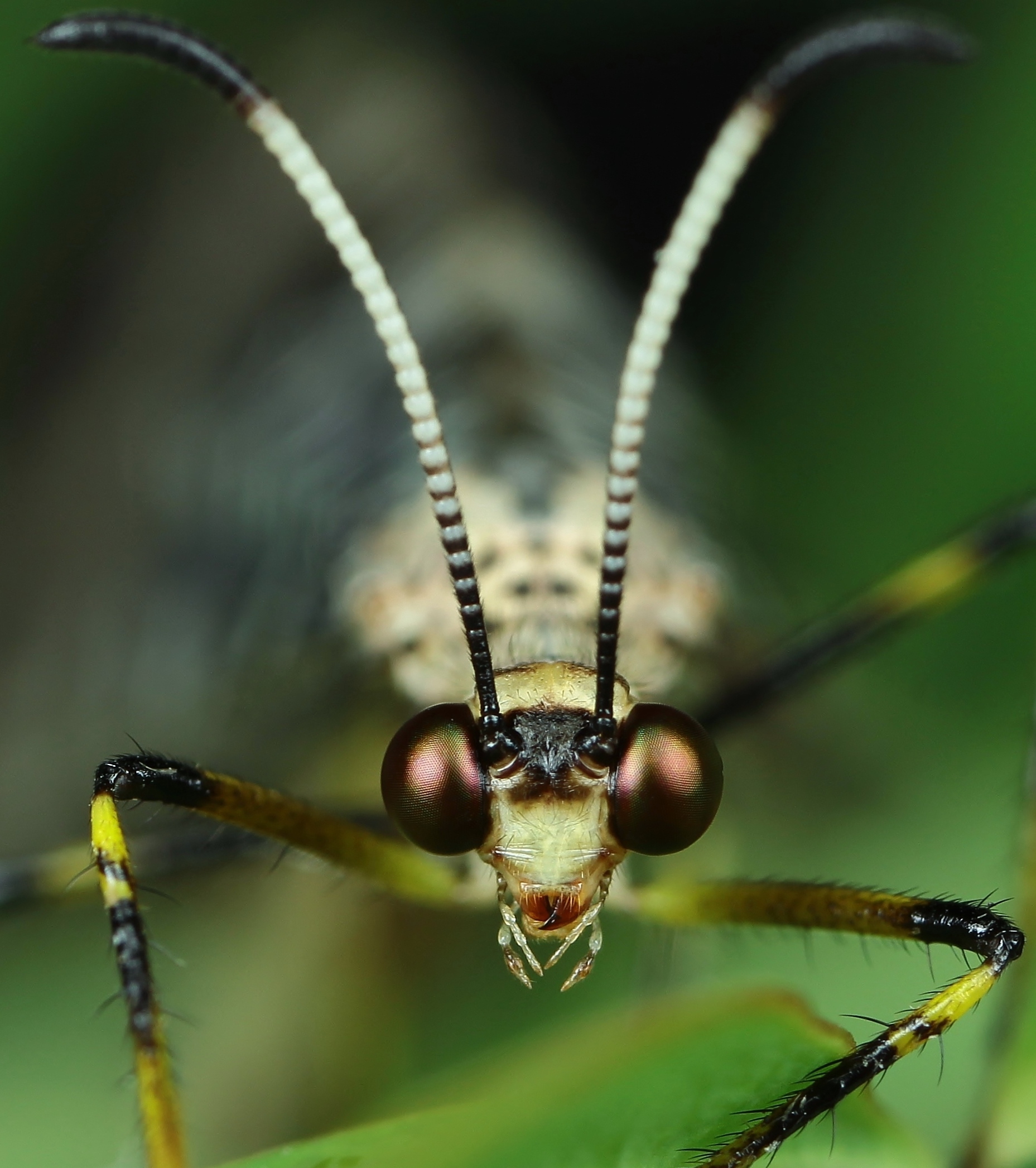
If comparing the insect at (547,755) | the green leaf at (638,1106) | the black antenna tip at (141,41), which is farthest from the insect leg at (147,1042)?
the black antenna tip at (141,41)

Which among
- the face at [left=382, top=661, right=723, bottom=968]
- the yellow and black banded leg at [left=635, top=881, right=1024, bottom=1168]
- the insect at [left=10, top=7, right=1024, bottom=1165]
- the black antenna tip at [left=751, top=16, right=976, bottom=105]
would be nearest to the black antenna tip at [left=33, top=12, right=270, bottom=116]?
the insect at [left=10, top=7, right=1024, bottom=1165]

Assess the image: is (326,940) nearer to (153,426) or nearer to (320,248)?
(153,426)

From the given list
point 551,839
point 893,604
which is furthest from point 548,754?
point 893,604

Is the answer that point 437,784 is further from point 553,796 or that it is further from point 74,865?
point 74,865

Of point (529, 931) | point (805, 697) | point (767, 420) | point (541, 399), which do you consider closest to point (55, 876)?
point (529, 931)

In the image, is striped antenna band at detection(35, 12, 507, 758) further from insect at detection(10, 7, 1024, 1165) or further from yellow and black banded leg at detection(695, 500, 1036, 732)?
yellow and black banded leg at detection(695, 500, 1036, 732)
